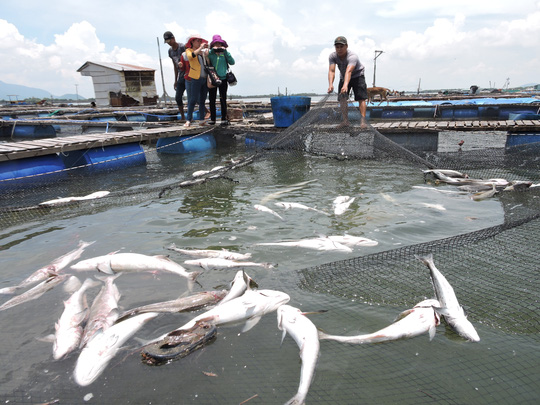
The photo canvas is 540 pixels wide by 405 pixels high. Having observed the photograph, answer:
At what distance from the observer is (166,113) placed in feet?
61.5

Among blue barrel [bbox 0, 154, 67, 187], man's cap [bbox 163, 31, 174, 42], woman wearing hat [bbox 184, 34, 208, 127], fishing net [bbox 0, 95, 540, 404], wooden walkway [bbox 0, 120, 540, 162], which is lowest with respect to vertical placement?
fishing net [bbox 0, 95, 540, 404]

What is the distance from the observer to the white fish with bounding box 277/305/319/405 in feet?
7.86

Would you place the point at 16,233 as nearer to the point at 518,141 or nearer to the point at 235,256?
the point at 235,256

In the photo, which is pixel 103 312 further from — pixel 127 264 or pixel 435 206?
pixel 435 206

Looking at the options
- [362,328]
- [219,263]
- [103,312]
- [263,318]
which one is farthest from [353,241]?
[103,312]

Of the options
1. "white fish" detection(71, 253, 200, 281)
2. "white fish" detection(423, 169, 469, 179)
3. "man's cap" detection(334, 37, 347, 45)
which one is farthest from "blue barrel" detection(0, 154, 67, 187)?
"white fish" detection(423, 169, 469, 179)

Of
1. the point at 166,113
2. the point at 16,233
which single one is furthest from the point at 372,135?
the point at 166,113

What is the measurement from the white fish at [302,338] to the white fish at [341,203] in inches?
121

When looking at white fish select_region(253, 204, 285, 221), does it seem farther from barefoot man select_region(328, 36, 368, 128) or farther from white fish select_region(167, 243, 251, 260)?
barefoot man select_region(328, 36, 368, 128)

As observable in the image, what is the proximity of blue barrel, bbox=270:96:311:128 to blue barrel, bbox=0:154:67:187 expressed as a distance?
6663 millimetres

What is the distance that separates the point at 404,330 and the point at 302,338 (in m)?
0.86

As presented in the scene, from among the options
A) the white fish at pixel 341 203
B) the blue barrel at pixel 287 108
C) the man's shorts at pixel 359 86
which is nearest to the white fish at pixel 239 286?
the white fish at pixel 341 203

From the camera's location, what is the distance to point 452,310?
9.83 feet

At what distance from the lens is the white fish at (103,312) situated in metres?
2.98
